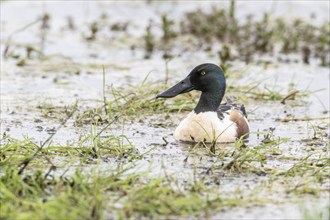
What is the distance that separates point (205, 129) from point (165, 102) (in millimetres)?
1908

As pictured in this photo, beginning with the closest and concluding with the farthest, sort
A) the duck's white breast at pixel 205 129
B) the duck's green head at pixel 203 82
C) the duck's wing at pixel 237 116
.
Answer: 1. the duck's white breast at pixel 205 129
2. the duck's wing at pixel 237 116
3. the duck's green head at pixel 203 82

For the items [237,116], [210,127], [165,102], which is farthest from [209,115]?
[165,102]

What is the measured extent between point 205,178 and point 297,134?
2.38 meters

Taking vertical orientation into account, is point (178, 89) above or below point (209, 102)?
above

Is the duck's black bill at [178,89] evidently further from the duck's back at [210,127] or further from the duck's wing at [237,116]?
the duck's wing at [237,116]

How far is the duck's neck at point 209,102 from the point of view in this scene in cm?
770

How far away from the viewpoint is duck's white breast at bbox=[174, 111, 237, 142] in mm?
7430

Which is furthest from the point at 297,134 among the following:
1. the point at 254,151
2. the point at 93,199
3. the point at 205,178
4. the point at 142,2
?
the point at 142,2

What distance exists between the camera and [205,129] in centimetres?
745

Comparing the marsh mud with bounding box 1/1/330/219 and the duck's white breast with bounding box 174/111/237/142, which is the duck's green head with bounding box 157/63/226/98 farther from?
the marsh mud with bounding box 1/1/330/219

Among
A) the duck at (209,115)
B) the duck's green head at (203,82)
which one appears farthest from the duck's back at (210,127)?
the duck's green head at (203,82)

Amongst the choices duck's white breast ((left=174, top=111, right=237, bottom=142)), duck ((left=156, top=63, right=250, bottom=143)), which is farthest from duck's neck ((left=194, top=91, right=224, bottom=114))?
duck's white breast ((left=174, top=111, right=237, bottom=142))

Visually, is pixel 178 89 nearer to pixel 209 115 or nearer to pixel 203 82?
pixel 203 82

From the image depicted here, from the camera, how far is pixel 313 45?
13.0m
